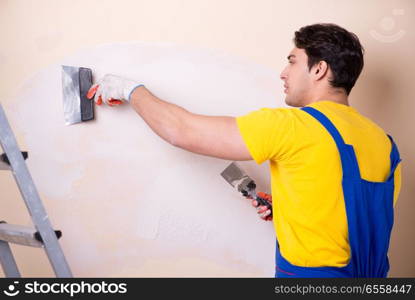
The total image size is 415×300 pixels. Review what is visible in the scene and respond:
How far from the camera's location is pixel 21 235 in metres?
1.05

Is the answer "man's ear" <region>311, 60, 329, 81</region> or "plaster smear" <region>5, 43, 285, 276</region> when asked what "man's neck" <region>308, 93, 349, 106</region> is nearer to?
"man's ear" <region>311, 60, 329, 81</region>

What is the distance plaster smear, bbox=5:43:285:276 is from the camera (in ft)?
4.74

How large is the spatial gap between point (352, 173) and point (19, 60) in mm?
1445

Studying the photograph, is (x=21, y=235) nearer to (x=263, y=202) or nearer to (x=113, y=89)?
(x=113, y=89)

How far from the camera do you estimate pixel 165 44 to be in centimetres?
147

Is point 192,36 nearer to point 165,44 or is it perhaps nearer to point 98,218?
point 165,44

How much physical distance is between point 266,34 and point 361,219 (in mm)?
732

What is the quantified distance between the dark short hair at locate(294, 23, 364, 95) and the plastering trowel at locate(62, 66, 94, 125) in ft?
2.73

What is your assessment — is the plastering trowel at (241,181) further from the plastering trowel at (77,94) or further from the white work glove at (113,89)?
the plastering trowel at (77,94)

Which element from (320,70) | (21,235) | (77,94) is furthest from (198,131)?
(77,94)

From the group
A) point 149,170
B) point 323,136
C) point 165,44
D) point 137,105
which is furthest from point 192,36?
point 323,136

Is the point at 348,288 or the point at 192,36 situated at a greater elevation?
the point at 192,36

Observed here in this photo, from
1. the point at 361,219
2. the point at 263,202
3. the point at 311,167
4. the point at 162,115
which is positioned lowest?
the point at 263,202

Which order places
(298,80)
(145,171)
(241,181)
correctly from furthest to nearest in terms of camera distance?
(145,171)
(241,181)
(298,80)
